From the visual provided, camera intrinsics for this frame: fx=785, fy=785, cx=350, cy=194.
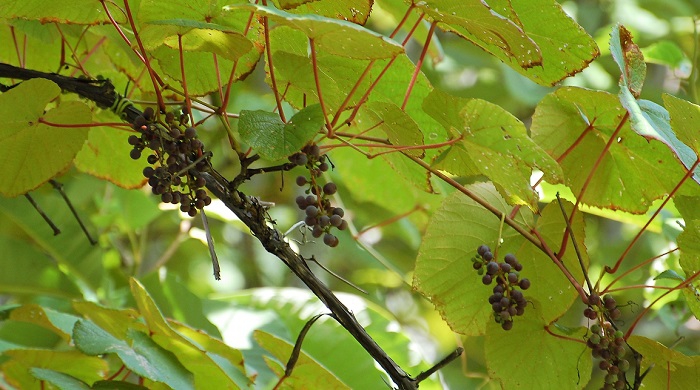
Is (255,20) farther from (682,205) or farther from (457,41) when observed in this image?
(457,41)

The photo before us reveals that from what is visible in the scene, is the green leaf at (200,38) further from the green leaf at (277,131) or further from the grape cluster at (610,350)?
the grape cluster at (610,350)

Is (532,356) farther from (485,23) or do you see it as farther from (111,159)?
(111,159)

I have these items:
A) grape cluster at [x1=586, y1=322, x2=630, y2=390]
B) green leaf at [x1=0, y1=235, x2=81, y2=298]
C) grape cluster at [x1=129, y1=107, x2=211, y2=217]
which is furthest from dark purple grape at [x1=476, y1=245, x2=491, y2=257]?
green leaf at [x1=0, y1=235, x2=81, y2=298]

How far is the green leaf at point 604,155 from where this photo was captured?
2.30 ft

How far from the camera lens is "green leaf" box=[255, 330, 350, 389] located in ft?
2.19

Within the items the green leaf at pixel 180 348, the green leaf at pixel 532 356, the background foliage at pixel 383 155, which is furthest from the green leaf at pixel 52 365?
the green leaf at pixel 532 356

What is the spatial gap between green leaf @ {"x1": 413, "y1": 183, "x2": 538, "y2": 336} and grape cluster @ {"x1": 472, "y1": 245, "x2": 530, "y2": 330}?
0.05 m

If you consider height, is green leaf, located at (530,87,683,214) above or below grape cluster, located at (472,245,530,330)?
above

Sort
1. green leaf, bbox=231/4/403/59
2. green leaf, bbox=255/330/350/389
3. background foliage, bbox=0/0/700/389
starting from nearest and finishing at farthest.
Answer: green leaf, bbox=231/4/403/59
background foliage, bbox=0/0/700/389
green leaf, bbox=255/330/350/389

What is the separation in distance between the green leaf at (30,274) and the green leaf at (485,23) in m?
0.81

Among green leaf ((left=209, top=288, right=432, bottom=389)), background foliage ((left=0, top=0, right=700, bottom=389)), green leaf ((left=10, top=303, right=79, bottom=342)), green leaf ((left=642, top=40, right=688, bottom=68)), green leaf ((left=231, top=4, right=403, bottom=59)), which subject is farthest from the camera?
green leaf ((left=642, top=40, right=688, bottom=68))

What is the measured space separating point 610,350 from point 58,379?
44 cm

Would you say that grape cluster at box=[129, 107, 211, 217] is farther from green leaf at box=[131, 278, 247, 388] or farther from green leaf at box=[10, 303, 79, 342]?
green leaf at box=[10, 303, 79, 342]

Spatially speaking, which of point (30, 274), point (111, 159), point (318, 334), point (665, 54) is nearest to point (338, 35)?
point (111, 159)
